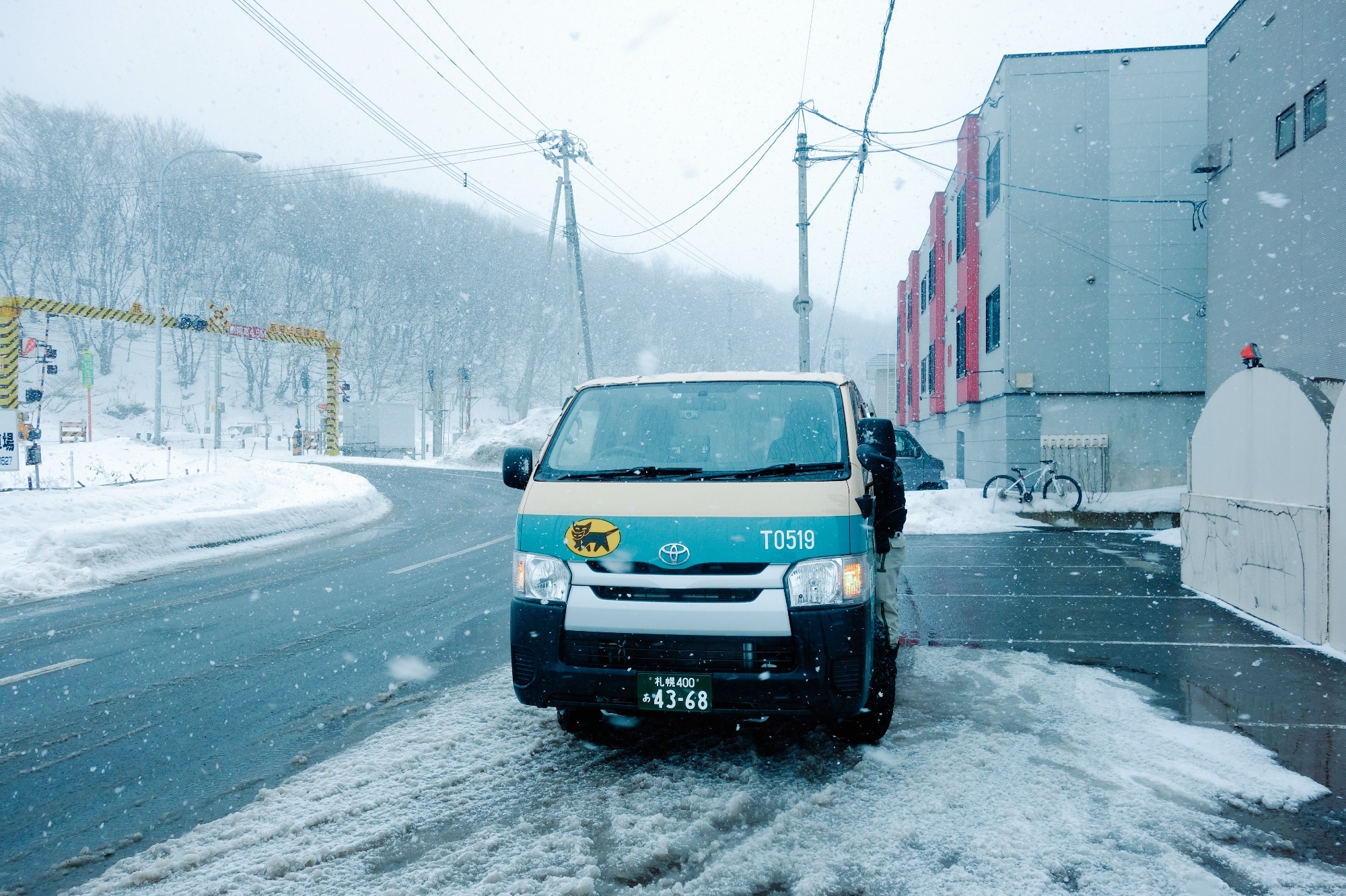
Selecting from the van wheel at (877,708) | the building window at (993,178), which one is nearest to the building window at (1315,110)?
the building window at (993,178)

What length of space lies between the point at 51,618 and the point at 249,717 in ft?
14.4

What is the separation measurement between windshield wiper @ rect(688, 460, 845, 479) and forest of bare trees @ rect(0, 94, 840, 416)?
6265cm

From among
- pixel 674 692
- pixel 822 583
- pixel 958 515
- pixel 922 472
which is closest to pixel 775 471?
pixel 822 583

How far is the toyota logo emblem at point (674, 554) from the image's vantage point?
3775mm

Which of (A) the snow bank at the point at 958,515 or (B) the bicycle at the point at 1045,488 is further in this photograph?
(B) the bicycle at the point at 1045,488

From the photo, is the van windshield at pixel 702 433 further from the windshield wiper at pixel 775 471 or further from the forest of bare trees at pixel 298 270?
the forest of bare trees at pixel 298 270

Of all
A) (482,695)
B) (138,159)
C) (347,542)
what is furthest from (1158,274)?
(138,159)

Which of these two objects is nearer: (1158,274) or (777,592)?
(777,592)

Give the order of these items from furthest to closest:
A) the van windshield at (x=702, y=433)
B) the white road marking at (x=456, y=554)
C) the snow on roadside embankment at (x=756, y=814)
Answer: the white road marking at (x=456, y=554), the van windshield at (x=702, y=433), the snow on roadside embankment at (x=756, y=814)

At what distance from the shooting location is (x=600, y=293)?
84.2 metres

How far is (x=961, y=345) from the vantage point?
984 inches

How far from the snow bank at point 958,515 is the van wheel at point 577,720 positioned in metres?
12.0

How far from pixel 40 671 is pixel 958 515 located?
15075 millimetres

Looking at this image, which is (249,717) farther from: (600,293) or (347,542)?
(600,293)
